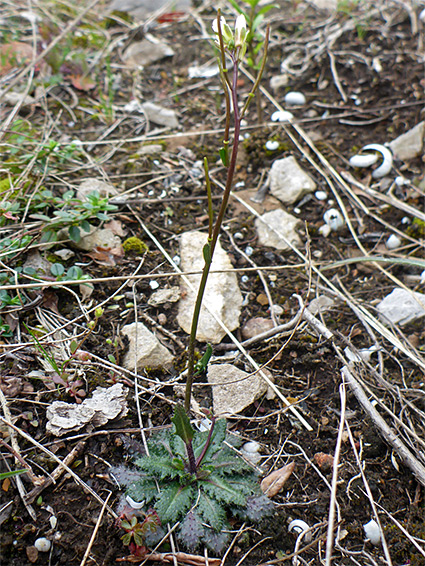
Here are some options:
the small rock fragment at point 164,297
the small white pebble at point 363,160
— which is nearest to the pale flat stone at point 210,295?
the small rock fragment at point 164,297

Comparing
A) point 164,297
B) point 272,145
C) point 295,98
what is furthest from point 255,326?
point 295,98

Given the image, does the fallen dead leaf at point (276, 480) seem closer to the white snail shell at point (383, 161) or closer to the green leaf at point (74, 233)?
the green leaf at point (74, 233)

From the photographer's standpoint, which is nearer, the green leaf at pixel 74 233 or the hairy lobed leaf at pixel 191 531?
the hairy lobed leaf at pixel 191 531

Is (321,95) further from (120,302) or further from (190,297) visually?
(120,302)

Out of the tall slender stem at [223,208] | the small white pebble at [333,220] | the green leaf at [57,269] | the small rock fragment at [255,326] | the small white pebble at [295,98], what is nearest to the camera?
the tall slender stem at [223,208]

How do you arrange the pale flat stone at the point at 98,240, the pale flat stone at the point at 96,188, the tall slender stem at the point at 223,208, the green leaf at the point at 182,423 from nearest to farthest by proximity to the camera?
the tall slender stem at the point at 223,208 → the green leaf at the point at 182,423 → the pale flat stone at the point at 98,240 → the pale flat stone at the point at 96,188

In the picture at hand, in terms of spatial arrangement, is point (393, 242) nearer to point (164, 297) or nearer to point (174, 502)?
point (164, 297)

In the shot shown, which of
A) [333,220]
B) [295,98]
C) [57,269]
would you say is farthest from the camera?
[295,98]
